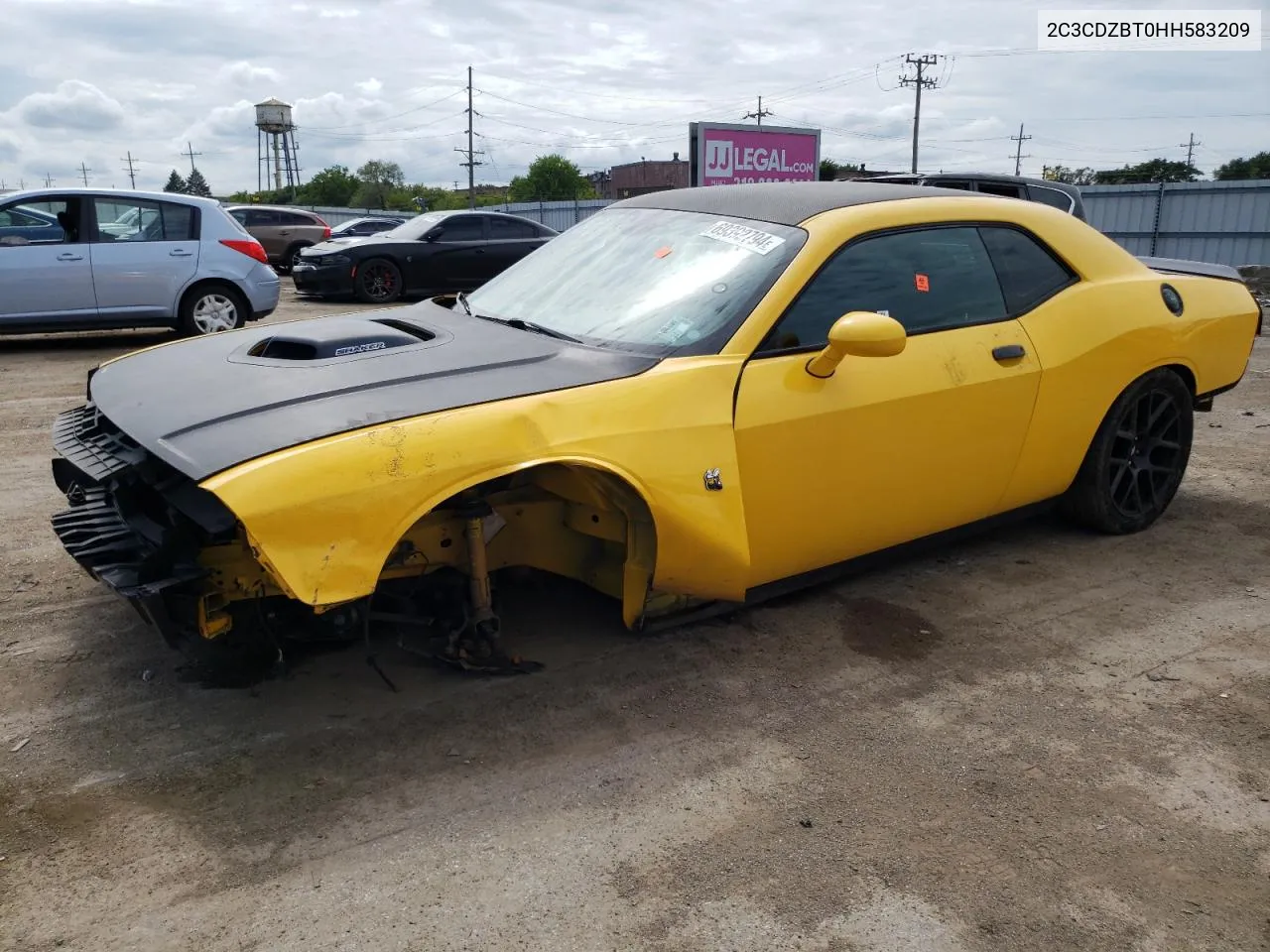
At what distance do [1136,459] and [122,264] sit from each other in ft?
28.8

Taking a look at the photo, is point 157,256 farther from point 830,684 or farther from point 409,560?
point 830,684

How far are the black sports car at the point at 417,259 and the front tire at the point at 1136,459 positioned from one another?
1089cm

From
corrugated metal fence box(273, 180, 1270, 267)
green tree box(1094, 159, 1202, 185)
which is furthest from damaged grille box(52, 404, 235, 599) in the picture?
Answer: green tree box(1094, 159, 1202, 185)

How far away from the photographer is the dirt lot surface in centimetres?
227

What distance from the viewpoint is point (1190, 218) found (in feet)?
67.1

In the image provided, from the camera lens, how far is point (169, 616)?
2.74 metres

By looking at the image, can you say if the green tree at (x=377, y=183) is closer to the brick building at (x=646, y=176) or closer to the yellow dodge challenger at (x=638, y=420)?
the brick building at (x=646, y=176)

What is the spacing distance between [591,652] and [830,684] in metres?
0.79

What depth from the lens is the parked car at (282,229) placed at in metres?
20.2

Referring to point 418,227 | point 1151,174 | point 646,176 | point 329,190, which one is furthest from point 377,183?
point 418,227

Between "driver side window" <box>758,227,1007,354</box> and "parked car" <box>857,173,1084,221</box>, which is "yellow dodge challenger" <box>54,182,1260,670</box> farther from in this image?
"parked car" <box>857,173,1084,221</box>

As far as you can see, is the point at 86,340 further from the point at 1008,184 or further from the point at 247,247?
the point at 1008,184

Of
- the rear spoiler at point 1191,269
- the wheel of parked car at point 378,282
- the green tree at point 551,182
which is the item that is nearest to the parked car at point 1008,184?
the rear spoiler at point 1191,269

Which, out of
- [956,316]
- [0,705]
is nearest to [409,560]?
[0,705]
